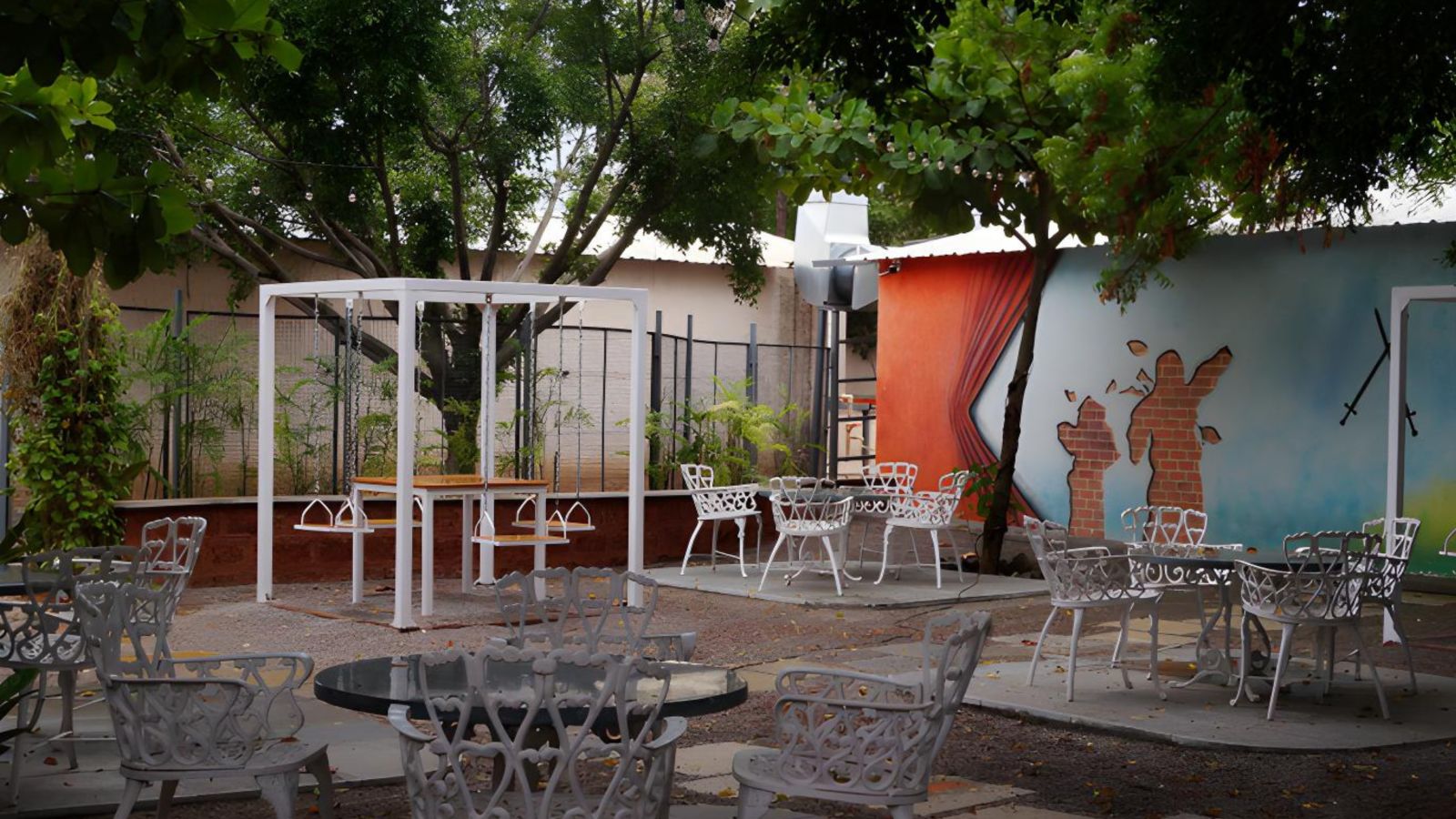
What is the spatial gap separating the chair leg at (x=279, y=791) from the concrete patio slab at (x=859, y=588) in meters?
7.60

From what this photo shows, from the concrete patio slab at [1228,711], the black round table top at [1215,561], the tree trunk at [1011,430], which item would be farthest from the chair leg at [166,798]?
the tree trunk at [1011,430]

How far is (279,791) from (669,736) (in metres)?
1.25

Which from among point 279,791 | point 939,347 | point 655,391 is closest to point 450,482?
point 655,391

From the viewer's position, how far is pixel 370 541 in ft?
44.1

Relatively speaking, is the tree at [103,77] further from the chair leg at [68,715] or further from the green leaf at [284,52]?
the chair leg at [68,715]

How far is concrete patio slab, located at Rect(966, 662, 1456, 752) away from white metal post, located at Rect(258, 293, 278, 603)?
18.6ft

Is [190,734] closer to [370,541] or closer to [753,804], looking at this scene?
[753,804]

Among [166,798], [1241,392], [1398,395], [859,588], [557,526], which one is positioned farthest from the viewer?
[1241,392]

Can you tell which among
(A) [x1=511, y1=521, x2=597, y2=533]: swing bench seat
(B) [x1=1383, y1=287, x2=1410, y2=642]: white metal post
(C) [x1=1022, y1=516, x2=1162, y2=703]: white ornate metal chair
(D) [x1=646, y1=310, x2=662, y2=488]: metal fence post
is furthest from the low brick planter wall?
(B) [x1=1383, y1=287, x2=1410, y2=642]: white metal post

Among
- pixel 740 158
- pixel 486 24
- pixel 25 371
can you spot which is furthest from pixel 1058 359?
pixel 25 371

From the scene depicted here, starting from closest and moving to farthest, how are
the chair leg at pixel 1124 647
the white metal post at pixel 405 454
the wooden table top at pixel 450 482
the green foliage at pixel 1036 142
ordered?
the chair leg at pixel 1124 647 < the white metal post at pixel 405 454 < the wooden table top at pixel 450 482 < the green foliage at pixel 1036 142

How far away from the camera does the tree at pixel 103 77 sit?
3588 mm

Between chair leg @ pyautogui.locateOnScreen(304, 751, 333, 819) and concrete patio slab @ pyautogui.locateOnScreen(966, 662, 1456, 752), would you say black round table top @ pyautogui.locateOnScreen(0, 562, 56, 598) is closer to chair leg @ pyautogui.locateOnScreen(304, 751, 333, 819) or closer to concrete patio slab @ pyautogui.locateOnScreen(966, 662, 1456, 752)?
chair leg @ pyautogui.locateOnScreen(304, 751, 333, 819)

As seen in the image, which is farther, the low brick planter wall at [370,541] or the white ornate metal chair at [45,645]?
the low brick planter wall at [370,541]
